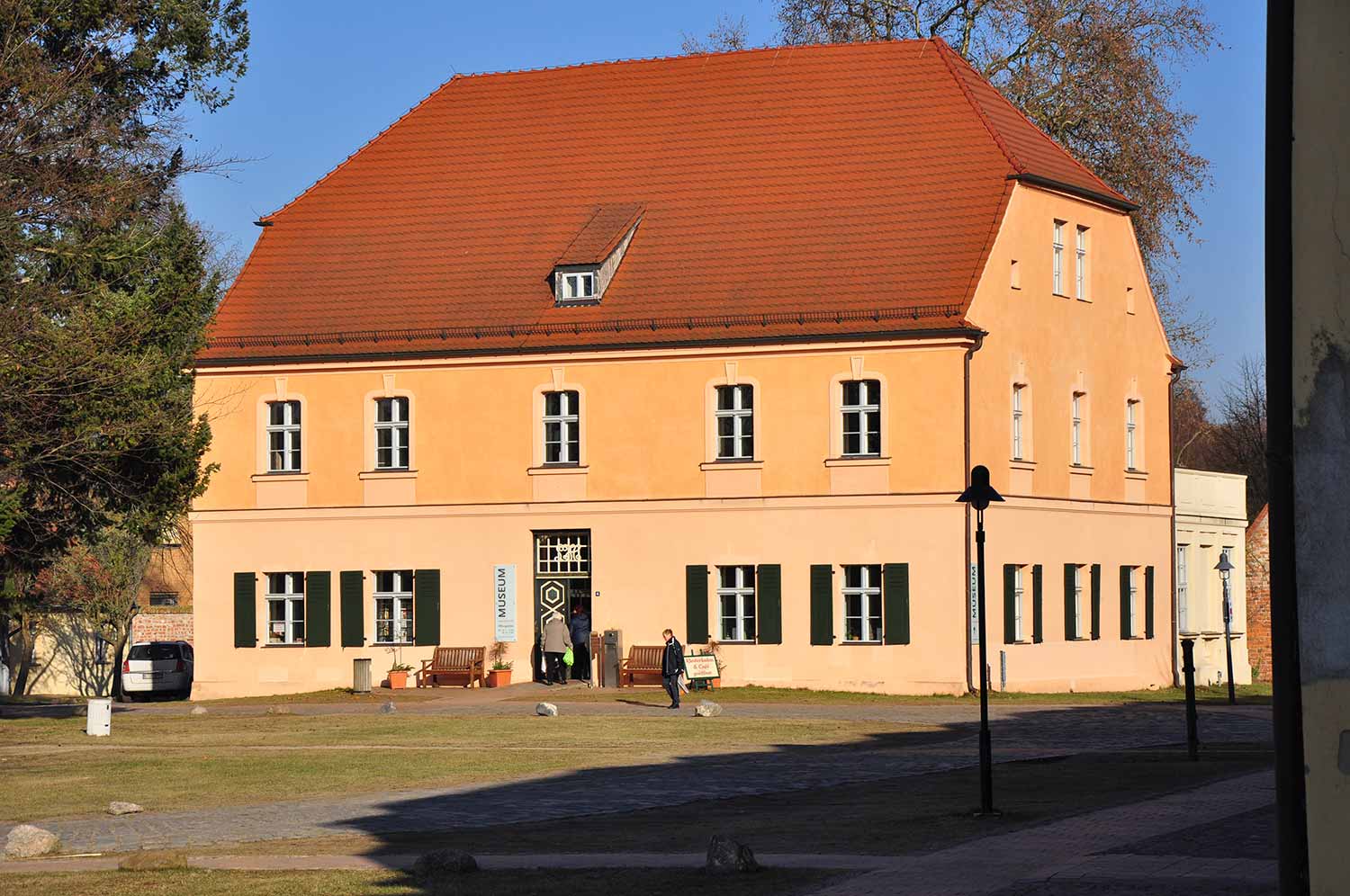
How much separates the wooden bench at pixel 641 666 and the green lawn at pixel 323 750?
23.4 feet

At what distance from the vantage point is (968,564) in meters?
38.6

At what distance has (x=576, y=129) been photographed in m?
46.0

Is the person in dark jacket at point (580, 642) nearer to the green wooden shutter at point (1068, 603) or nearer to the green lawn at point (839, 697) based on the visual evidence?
the green lawn at point (839, 697)

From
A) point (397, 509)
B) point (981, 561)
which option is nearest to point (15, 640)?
point (397, 509)

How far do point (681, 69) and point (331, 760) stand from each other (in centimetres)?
2574

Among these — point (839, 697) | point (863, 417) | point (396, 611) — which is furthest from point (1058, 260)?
point (396, 611)

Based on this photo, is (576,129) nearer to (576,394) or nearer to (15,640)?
(576,394)

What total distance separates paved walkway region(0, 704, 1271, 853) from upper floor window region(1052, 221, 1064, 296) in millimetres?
13290

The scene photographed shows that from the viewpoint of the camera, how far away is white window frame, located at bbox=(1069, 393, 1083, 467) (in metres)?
43.1

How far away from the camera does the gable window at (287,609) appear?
4325 centimetres

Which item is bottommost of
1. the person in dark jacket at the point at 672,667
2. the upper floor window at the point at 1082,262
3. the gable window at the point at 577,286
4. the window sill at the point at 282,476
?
the person in dark jacket at the point at 672,667

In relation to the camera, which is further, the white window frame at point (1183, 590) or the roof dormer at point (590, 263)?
Result: the white window frame at point (1183, 590)

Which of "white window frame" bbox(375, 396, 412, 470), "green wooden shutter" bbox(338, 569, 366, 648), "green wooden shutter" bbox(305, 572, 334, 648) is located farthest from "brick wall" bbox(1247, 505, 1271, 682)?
"green wooden shutter" bbox(305, 572, 334, 648)

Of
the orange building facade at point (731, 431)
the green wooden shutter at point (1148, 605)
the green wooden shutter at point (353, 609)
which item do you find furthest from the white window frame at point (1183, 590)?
the green wooden shutter at point (353, 609)
